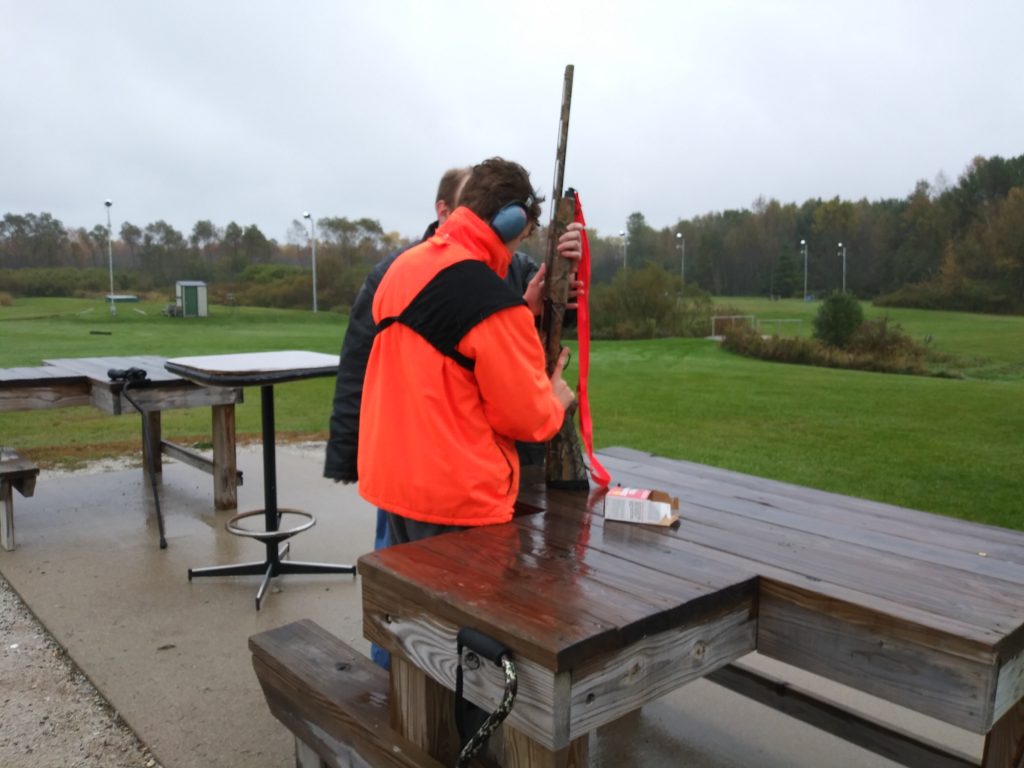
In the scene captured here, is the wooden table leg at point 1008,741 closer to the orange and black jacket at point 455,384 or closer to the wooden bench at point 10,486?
the orange and black jacket at point 455,384

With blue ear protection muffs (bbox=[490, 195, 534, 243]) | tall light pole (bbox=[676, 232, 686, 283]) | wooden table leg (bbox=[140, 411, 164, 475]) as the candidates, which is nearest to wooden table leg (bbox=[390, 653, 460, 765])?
blue ear protection muffs (bbox=[490, 195, 534, 243])

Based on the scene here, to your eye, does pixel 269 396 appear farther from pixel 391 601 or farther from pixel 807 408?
pixel 807 408

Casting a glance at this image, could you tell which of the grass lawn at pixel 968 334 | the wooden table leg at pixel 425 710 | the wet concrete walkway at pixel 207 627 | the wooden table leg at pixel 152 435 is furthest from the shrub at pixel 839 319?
the wooden table leg at pixel 425 710

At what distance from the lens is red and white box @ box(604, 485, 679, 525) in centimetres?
236

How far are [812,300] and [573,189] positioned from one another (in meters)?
31.5

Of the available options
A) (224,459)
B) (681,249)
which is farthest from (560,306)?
(681,249)

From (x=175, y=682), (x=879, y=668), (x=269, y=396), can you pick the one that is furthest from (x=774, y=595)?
(x=269, y=396)

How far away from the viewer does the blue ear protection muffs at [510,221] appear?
2352 mm

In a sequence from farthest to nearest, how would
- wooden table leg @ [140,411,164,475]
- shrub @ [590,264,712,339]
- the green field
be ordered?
shrub @ [590,264,712,339] → the green field → wooden table leg @ [140,411,164,475]

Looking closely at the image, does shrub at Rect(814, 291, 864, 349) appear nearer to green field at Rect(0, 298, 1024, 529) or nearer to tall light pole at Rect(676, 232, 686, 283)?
green field at Rect(0, 298, 1024, 529)

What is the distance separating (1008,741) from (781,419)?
30.6 ft

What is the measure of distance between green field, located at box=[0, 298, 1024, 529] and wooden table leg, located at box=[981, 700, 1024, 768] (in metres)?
4.68

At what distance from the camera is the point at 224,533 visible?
5629 mm

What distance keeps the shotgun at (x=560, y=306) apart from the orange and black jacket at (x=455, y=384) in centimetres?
27
